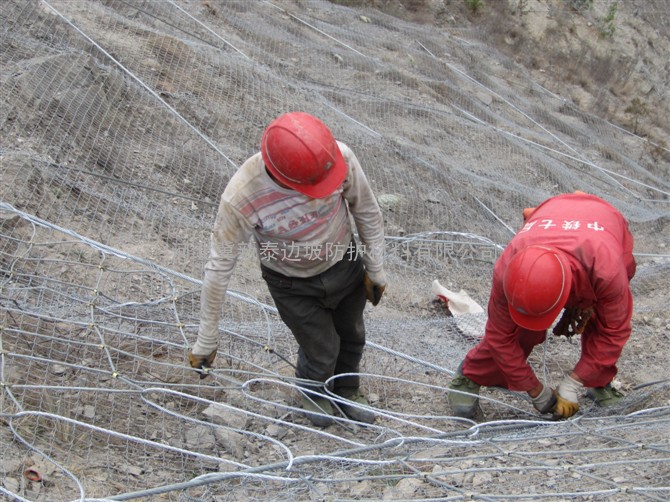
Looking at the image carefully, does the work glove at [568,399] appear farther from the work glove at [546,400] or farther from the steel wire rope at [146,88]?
the steel wire rope at [146,88]

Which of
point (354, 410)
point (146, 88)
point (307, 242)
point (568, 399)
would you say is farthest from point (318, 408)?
point (146, 88)

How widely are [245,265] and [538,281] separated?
2381 millimetres

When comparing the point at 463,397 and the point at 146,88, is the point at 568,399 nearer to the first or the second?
the point at 463,397

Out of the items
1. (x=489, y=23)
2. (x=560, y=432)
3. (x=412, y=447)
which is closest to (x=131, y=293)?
(x=412, y=447)

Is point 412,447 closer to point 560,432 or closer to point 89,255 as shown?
point 560,432

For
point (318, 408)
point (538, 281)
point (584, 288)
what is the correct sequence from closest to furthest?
point (538, 281)
point (584, 288)
point (318, 408)

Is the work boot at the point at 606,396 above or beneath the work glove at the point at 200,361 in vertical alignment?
above

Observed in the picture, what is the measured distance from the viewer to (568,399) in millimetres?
3053

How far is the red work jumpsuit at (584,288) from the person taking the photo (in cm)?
271

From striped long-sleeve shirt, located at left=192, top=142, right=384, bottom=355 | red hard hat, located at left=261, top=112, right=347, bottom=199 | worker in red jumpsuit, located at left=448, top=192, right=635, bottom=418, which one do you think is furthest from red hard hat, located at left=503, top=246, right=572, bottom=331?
red hard hat, located at left=261, top=112, right=347, bottom=199

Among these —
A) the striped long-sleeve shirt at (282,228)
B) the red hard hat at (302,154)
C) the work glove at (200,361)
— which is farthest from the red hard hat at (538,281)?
the work glove at (200,361)

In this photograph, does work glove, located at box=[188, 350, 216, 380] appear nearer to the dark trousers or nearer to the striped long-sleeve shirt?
the striped long-sleeve shirt

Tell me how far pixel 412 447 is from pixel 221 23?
623 cm

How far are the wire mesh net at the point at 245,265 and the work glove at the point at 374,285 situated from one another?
508 mm
